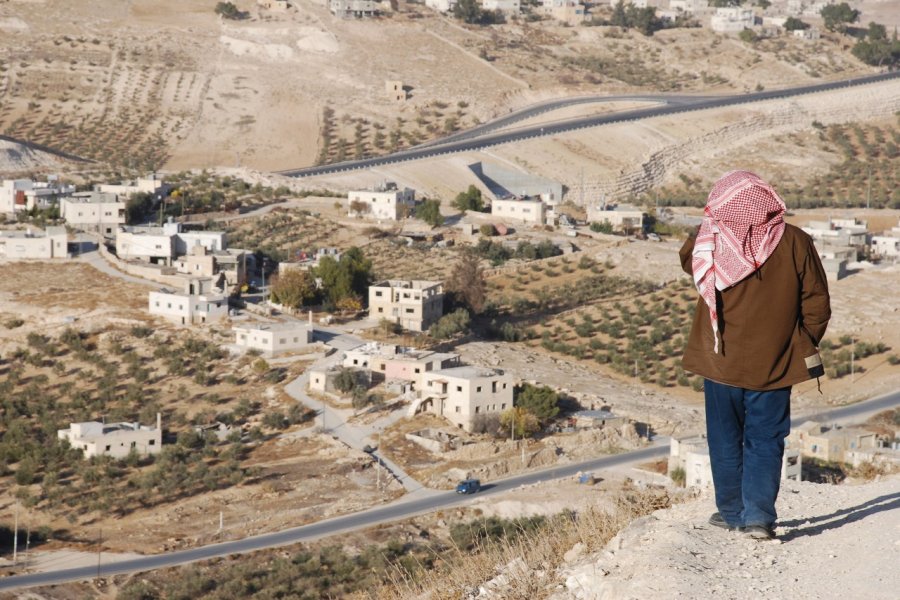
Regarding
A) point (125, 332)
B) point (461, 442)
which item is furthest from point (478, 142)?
point (461, 442)

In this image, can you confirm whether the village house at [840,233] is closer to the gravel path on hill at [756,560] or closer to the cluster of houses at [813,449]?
the cluster of houses at [813,449]

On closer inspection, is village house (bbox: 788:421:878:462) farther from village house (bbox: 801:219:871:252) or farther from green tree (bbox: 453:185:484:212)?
green tree (bbox: 453:185:484:212)

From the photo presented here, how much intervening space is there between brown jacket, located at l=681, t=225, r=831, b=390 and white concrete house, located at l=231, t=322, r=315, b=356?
3329cm

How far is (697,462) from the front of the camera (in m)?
31.1

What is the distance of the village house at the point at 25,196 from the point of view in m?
59.6

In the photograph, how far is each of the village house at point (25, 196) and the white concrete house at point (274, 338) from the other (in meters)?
19.9

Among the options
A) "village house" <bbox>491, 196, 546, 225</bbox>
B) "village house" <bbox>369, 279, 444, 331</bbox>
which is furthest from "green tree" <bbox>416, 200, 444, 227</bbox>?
"village house" <bbox>369, 279, 444, 331</bbox>

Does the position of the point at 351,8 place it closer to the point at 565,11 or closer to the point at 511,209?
the point at 565,11

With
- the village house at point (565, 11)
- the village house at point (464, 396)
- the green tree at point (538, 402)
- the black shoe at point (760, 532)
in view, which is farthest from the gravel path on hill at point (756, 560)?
the village house at point (565, 11)

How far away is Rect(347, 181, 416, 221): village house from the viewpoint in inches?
2510

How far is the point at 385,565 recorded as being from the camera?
26469 millimetres

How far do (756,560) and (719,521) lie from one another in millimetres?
776

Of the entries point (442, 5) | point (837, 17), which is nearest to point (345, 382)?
point (442, 5)

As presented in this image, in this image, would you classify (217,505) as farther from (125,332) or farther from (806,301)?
(806,301)
